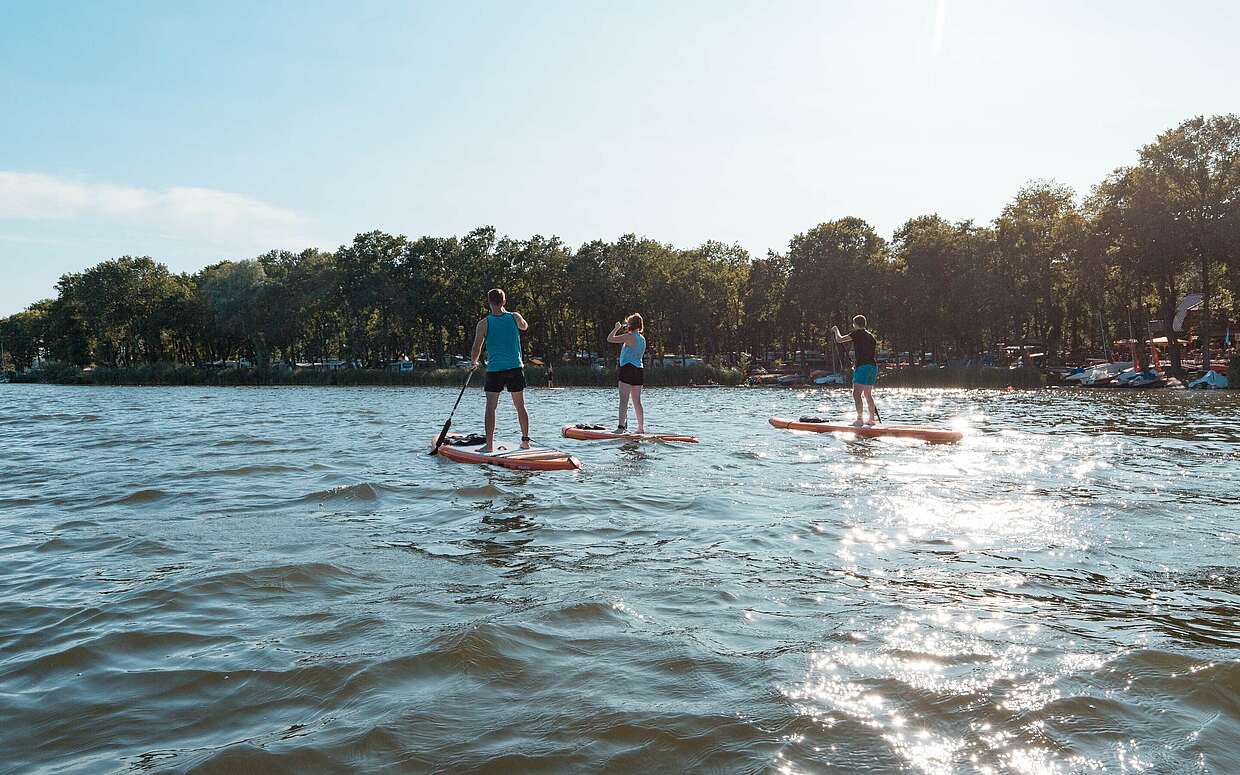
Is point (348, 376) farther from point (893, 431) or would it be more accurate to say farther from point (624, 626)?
point (624, 626)

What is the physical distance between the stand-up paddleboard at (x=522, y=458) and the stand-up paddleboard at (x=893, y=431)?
6.33m

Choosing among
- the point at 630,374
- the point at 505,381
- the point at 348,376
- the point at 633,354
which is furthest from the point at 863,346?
the point at 348,376

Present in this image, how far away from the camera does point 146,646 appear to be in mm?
4605

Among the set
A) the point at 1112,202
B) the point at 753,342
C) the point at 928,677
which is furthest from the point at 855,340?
the point at 753,342

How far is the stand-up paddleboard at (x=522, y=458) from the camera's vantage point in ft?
38.4

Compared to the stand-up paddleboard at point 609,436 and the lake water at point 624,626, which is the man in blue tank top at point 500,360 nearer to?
the lake water at point 624,626

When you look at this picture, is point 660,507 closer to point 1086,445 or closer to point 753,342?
point 1086,445

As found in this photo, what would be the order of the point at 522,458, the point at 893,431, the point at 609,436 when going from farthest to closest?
1. the point at 893,431
2. the point at 609,436
3. the point at 522,458

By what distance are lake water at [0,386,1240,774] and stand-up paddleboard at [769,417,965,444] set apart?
480 cm

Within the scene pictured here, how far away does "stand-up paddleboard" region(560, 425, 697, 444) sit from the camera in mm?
15172

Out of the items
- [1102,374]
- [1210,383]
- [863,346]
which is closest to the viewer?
[863,346]

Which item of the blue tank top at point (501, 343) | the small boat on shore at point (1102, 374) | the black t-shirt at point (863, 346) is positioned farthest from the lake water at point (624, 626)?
the small boat on shore at point (1102, 374)

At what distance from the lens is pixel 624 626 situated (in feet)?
15.8

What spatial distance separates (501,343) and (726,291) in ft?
214
